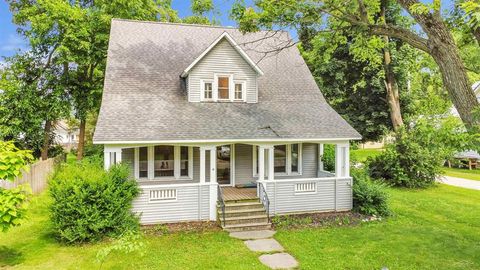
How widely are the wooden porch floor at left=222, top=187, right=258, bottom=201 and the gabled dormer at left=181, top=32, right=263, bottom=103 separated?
3.84m

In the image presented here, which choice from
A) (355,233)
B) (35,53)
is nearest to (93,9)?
(35,53)

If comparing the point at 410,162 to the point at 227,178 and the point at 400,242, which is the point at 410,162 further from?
the point at 227,178

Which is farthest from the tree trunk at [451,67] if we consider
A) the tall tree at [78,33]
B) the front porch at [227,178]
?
the tall tree at [78,33]

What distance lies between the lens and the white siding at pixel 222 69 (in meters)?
15.2

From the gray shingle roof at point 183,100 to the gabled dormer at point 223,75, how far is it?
16.3 inches

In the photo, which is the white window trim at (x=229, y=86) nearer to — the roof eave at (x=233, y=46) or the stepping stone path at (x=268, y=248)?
the roof eave at (x=233, y=46)

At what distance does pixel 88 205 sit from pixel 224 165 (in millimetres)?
6319

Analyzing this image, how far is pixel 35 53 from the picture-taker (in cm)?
2355

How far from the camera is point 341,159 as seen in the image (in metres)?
14.4

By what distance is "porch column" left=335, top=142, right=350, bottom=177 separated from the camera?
47.3 ft

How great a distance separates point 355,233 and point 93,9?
2102 centimetres

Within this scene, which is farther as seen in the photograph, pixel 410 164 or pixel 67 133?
pixel 67 133

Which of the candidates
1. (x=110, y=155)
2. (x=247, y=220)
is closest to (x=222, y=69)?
(x=110, y=155)

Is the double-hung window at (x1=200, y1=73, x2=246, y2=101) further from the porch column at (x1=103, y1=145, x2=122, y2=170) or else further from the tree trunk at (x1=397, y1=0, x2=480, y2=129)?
the tree trunk at (x1=397, y1=0, x2=480, y2=129)
